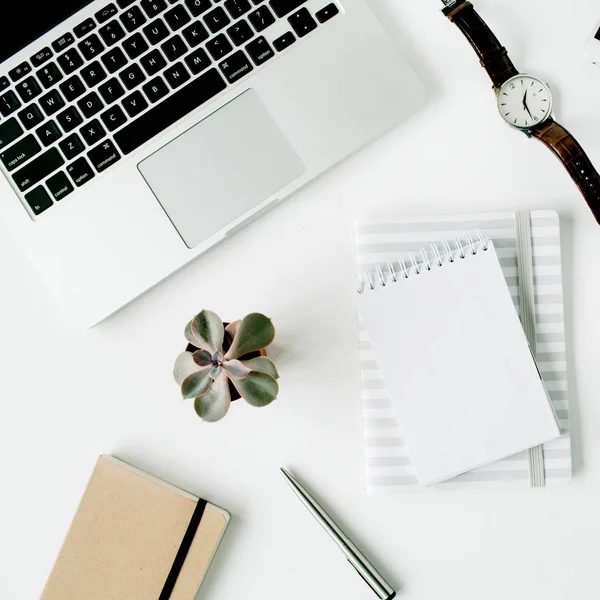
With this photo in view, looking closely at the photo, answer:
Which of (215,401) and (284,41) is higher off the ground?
(284,41)

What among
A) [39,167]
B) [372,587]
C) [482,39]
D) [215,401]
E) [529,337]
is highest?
[39,167]

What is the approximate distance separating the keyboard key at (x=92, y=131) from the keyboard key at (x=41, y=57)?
0.07 meters

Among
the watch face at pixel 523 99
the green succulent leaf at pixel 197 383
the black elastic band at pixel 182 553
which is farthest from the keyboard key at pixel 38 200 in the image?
the watch face at pixel 523 99

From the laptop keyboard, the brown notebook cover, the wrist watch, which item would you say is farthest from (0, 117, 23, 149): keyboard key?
the wrist watch

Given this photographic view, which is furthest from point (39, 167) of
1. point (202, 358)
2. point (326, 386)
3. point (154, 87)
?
point (326, 386)

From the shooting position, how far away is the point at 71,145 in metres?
0.52

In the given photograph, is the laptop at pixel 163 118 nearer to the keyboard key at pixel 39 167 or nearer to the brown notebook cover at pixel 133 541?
the keyboard key at pixel 39 167

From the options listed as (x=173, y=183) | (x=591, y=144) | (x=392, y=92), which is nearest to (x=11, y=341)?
(x=173, y=183)

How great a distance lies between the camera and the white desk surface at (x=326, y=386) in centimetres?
57

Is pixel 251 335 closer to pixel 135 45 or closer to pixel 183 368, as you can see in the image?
pixel 183 368

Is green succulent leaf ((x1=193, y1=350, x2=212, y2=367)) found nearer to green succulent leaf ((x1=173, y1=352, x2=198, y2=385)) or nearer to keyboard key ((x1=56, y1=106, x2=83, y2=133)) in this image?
green succulent leaf ((x1=173, y1=352, x2=198, y2=385))

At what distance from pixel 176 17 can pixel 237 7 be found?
55mm

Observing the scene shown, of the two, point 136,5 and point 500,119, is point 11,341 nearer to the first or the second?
point 136,5

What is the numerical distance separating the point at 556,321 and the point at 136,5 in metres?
0.49
